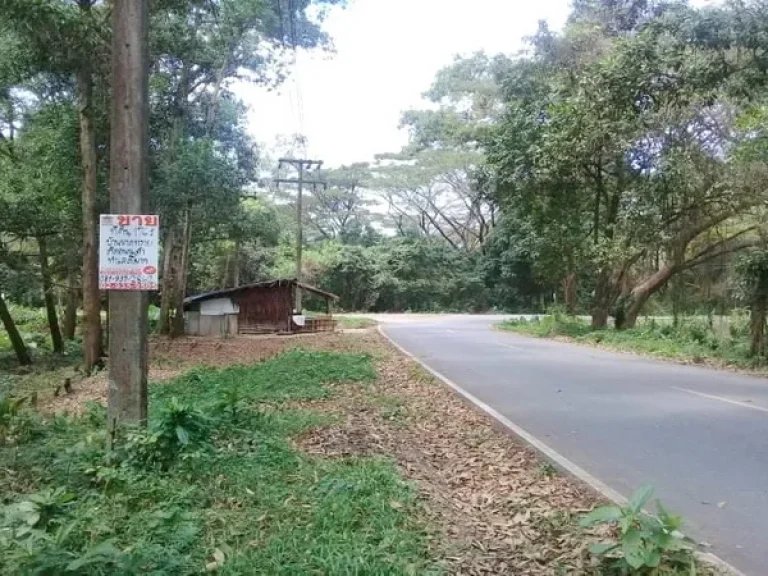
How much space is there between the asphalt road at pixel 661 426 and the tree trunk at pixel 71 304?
14648mm

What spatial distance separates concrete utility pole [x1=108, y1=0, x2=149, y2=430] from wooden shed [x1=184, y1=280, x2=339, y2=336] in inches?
1162

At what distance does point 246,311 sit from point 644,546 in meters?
34.0

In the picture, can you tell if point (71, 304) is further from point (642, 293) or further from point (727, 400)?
point (727, 400)

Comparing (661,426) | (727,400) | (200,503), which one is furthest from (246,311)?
(200,503)

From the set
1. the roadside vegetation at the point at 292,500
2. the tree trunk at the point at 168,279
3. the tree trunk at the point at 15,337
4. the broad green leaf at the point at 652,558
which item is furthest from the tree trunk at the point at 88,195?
the broad green leaf at the point at 652,558

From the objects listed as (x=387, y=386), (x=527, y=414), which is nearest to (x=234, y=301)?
(x=387, y=386)

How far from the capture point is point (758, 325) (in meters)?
16.6

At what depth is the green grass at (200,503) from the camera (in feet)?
12.6

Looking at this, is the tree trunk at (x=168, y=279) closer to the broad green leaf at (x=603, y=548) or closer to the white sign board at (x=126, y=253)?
the white sign board at (x=126, y=253)

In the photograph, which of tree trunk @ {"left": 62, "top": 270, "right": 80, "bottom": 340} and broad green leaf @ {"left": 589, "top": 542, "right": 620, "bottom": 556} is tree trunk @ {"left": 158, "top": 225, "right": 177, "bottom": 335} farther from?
broad green leaf @ {"left": 589, "top": 542, "right": 620, "bottom": 556}

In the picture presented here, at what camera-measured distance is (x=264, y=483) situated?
550 centimetres

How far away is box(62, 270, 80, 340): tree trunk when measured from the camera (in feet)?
82.6

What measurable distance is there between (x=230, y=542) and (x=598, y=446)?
4.79 meters

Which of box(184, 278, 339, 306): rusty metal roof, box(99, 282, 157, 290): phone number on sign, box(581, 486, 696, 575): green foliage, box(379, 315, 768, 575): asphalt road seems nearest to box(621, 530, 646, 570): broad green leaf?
box(581, 486, 696, 575): green foliage
